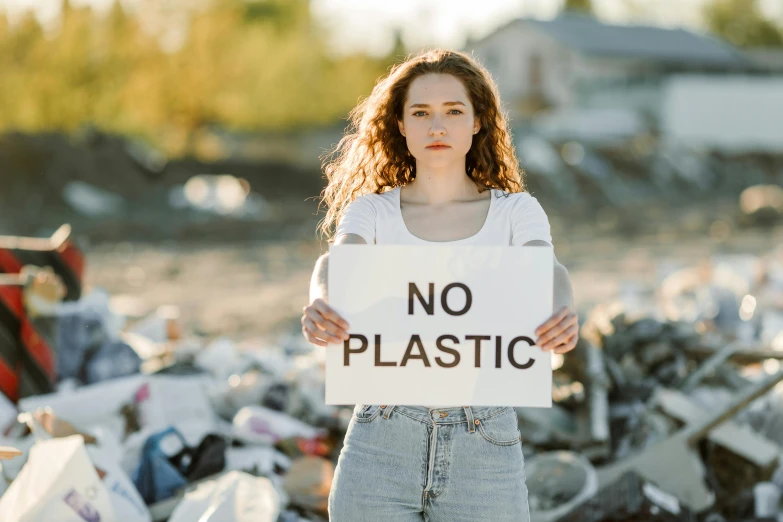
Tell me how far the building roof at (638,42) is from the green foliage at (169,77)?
34.6 ft

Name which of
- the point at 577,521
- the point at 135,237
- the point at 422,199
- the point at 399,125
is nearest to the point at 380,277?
the point at 422,199

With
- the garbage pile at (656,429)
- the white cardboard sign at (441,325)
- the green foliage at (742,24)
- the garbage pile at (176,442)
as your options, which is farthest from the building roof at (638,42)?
the white cardboard sign at (441,325)

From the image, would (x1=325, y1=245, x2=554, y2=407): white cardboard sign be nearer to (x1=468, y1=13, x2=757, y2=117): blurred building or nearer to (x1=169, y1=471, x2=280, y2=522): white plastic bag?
(x1=169, y1=471, x2=280, y2=522): white plastic bag

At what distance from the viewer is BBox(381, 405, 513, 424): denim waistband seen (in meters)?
2.26

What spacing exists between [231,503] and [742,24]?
68.1m

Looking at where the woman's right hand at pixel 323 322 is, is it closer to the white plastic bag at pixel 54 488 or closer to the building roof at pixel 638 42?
the white plastic bag at pixel 54 488

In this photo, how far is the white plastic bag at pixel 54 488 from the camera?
2.93 m

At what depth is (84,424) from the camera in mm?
4273

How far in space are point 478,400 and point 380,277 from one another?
0.37m

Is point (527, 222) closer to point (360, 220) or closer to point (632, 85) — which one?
point (360, 220)

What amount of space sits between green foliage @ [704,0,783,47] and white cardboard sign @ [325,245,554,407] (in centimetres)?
6693

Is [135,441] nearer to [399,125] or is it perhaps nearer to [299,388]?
[299,388]

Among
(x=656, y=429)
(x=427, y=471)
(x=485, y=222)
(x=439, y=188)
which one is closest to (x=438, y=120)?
(x=439, y=188)

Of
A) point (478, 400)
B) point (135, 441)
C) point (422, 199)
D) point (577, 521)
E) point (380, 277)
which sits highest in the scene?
point (422, 199)
